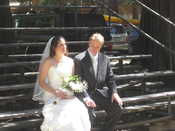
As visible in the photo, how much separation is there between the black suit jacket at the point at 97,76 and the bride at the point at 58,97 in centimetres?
25

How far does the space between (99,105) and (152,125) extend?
1727 mm

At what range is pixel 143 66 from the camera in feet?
33.3

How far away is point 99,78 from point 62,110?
0.96 metres

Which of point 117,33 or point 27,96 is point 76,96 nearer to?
point 27,96

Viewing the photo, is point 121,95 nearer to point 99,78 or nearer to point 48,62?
point 99,78

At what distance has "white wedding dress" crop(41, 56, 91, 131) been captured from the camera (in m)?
5.62

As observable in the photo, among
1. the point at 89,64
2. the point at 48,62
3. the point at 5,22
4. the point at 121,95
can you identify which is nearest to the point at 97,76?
the point at 89,64

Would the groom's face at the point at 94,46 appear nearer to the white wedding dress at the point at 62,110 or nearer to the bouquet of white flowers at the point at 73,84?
the white wedding dress at the point at 62,110

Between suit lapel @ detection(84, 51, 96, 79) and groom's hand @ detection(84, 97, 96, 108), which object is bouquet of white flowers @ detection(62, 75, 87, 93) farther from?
suit lapel @ detection(84, 51, 96, 79)

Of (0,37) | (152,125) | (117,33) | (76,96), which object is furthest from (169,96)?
(117,33)

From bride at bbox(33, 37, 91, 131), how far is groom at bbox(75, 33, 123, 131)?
1.08 feet

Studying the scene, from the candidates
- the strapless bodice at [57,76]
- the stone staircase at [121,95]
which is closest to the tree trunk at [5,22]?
the stone staircase at [121,95]

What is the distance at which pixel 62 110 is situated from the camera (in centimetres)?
572

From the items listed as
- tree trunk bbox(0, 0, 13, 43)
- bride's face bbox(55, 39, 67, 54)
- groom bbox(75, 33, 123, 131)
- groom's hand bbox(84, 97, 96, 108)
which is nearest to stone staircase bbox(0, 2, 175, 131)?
groom bbox(75, 33, 123, 131)
